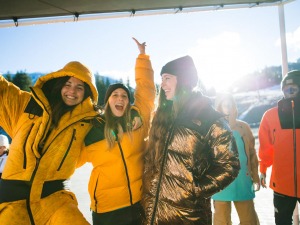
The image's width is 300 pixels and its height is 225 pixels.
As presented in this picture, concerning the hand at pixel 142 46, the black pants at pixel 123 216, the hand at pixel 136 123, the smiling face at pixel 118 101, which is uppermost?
the hand at pixel 142 46

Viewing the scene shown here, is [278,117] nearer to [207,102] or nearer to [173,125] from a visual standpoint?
[207,102]

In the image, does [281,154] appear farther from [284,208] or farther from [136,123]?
[136,123]

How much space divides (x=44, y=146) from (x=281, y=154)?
2953 millimetres

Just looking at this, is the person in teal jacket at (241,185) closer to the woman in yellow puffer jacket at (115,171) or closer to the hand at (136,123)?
the hand at (136,123)

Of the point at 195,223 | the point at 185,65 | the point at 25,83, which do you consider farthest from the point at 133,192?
the point at 25,83

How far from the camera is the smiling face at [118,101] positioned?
2842 millimetres

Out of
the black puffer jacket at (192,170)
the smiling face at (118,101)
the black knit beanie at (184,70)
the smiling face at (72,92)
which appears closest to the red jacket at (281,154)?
the black puffer jacket at (192,170)

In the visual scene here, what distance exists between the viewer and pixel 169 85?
241cm

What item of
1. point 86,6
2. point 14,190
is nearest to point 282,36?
point 86,6

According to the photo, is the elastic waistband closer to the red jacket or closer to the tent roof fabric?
the tent roof fabric

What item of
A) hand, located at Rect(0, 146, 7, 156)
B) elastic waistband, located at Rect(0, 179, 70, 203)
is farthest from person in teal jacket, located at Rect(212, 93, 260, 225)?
hand, located at Rect(0, 146, 7, 156)

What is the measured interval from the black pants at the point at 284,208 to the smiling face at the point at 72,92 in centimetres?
288

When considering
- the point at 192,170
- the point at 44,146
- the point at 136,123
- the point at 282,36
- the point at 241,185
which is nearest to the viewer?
the point at 192,170

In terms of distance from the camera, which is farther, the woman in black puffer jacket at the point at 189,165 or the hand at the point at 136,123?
the hand at the point at 136,123
